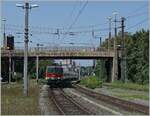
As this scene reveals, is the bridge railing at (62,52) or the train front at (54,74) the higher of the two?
the bridge railing at (62,52)

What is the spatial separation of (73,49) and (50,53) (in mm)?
4527

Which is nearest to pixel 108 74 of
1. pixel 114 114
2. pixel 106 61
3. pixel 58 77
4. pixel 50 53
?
pixel 106 61

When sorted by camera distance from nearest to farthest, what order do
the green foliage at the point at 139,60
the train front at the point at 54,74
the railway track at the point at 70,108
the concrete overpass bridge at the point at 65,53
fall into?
the railway track at the point at 70,108 < the train front at the point at 54,74 < the green foliage at the point at 139,60 < the concrete overpass bridge at the point at 65,53

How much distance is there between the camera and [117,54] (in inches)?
3861

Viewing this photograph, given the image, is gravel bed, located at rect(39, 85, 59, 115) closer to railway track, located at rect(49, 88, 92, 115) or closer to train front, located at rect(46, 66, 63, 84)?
railway track, located at rect(49, 88, 92, 115)

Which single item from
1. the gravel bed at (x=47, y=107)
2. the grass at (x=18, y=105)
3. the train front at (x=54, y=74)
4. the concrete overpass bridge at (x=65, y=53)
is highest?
the concrete overpass bridge at (x=65, y=53)

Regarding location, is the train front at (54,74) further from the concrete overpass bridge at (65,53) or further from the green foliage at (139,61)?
the concrete overpass bridge at (65,53)

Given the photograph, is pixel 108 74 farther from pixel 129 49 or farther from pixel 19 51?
pixel 19 51

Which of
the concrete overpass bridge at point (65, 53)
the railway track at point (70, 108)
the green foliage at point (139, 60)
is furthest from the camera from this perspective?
the concrete overpass bridge at point (65, 53)

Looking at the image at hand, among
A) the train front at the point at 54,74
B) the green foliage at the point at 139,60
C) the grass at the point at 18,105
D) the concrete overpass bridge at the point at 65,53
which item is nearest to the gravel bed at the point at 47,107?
the grass at the point at 18,105

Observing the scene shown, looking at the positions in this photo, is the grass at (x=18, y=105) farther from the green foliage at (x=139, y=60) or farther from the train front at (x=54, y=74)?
the green foliage at (x=139, y=60)

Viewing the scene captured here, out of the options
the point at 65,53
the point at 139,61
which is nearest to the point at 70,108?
the point at 139,61

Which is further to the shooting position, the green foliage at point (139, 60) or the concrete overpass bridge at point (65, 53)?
the concrete overpass bridge at point (65, 53)

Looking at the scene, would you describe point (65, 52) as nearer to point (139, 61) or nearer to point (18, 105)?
point (139, 61)
